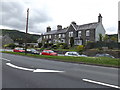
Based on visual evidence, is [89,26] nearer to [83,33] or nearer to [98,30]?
[83,33]

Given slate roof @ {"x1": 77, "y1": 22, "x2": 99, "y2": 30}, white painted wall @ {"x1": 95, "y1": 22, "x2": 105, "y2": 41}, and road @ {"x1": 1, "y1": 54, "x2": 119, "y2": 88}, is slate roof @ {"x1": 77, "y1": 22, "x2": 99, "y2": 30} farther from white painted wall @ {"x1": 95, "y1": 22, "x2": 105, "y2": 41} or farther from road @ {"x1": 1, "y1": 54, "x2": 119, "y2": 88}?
road @ {"x1": 1, "y1": 54, "x2": 119, "y2": 88}

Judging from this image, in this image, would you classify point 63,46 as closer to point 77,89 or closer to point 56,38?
point 56,38

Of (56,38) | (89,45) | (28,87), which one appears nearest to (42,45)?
(56,38)

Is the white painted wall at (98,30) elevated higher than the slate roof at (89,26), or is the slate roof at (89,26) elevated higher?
the slate roof at (89,26)

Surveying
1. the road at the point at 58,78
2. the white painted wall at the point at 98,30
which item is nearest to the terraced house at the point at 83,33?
the white painted wall at the point at 98,30

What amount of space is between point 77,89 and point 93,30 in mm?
42098

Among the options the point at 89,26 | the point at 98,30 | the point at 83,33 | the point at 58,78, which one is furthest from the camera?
the point at 83,33

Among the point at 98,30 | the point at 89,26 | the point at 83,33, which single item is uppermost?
the point at 89,26

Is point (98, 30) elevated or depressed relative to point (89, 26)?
depressed

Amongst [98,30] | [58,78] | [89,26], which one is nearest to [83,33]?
[89,26]

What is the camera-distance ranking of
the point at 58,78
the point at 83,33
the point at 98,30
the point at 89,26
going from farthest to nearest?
the point at 83,33
the point at 89,26
the point at 98,30
the point at 58,78

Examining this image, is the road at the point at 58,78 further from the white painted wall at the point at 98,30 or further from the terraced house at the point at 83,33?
the white painted wall at the point at 98,30

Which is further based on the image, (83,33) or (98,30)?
(83,33)

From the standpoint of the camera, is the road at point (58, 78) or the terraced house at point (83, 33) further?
the terraced house at point (83, 33)
